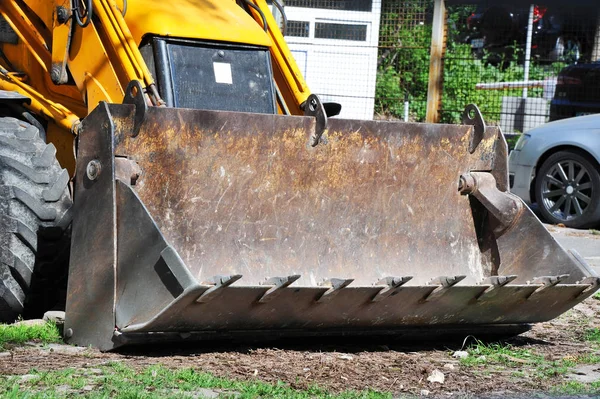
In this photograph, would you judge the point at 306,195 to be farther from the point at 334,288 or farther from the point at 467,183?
the point at 467,183

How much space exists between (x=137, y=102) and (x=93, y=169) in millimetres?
398

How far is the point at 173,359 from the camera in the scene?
5.10m

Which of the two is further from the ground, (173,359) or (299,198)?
(299,198)

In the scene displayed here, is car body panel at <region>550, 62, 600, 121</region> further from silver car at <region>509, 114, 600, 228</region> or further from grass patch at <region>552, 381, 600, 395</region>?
grass patch at <region>552, 381, 600, 395</region>

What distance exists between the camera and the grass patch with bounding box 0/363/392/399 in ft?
14.3

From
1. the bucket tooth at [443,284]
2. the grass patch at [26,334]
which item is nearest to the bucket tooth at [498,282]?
the bucket tooth at [443,284]

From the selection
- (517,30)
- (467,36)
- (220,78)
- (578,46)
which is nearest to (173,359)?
(220,78)

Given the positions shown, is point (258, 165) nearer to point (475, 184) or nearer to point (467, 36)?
point (475, 184)

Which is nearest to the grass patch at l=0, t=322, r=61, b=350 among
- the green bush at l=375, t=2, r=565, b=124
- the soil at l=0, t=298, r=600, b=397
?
the soil at l=0, t=298, r=600, b=397

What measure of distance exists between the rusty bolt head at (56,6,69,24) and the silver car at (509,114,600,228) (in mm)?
7025

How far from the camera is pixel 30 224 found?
567cm

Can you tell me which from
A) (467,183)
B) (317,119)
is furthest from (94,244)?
(467,183)

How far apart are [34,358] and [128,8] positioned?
225 cm

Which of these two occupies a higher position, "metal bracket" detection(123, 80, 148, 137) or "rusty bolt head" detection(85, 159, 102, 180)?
"metal bracket" detection(123, 80, 148, 137)
